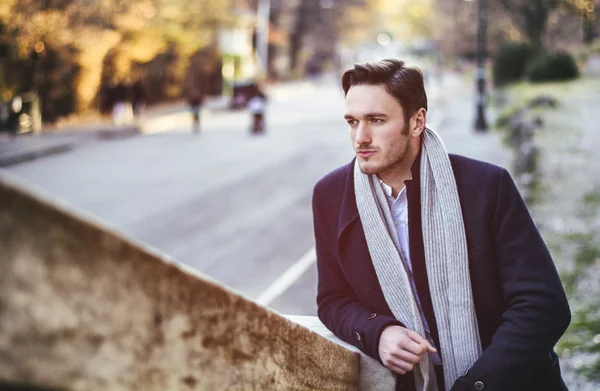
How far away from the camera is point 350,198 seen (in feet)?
7.62

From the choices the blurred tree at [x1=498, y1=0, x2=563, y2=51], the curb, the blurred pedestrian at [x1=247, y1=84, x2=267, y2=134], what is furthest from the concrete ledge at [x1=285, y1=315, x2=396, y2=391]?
the blurred tree at [x1=498, y1=0, x2=563, y2=51]

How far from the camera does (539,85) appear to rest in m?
28.4

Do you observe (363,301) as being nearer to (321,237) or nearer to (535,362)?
(321,237)

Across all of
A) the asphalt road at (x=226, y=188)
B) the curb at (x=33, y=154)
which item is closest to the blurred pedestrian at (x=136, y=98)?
the asphalt road at (x=226, y=188)

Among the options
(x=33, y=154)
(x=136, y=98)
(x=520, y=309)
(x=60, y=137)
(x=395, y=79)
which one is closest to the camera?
(x=520, y=309)

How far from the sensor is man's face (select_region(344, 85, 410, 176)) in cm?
219

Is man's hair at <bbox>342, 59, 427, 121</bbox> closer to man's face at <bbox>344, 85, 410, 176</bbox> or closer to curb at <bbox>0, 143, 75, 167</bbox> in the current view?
man's face at <bbox>344, 85, 410, 176</bbox>

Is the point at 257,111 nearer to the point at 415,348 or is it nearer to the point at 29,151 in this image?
the point at 29,151

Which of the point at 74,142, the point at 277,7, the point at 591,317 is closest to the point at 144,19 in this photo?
the point at 74,142

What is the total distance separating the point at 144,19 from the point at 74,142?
10031mm

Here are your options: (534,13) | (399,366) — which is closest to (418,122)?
(399,366)

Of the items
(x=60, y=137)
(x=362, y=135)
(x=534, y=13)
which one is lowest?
(x=60, y=137)

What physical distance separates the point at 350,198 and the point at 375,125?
0.26 m

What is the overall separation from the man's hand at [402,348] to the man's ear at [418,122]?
60cm
